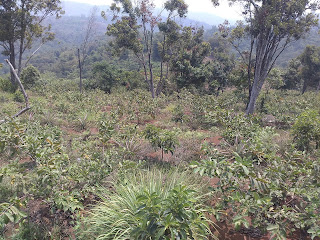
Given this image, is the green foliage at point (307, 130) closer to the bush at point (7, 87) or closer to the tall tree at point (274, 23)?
the tall tree at point (274, 23)

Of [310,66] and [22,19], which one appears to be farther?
[310,66]

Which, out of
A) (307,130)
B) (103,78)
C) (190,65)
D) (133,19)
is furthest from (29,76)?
(307,130)

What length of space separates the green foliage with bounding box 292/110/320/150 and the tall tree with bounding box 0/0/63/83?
1372 cm

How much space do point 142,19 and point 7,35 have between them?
23.6ft

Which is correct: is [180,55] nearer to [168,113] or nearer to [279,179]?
[168,113]

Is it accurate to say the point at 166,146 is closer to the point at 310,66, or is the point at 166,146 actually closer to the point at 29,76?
the point at 29,76

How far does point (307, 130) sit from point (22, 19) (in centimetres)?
1420

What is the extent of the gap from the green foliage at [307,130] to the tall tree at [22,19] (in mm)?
13720

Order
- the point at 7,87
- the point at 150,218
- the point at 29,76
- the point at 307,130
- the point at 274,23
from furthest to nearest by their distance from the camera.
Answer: the point at 29,76 → the point at 7,87 → the point at 274,23 → the point at 307,130 → the point at 150,218

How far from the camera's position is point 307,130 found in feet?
14.7

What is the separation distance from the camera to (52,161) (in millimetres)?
2770

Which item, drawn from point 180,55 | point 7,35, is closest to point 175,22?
point 180,55

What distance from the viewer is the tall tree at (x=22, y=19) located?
12.0 m

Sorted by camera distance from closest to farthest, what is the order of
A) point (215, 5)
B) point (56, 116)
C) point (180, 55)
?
1. point (56, 116)
2. point (215, 5)
3. point (180, 55)
